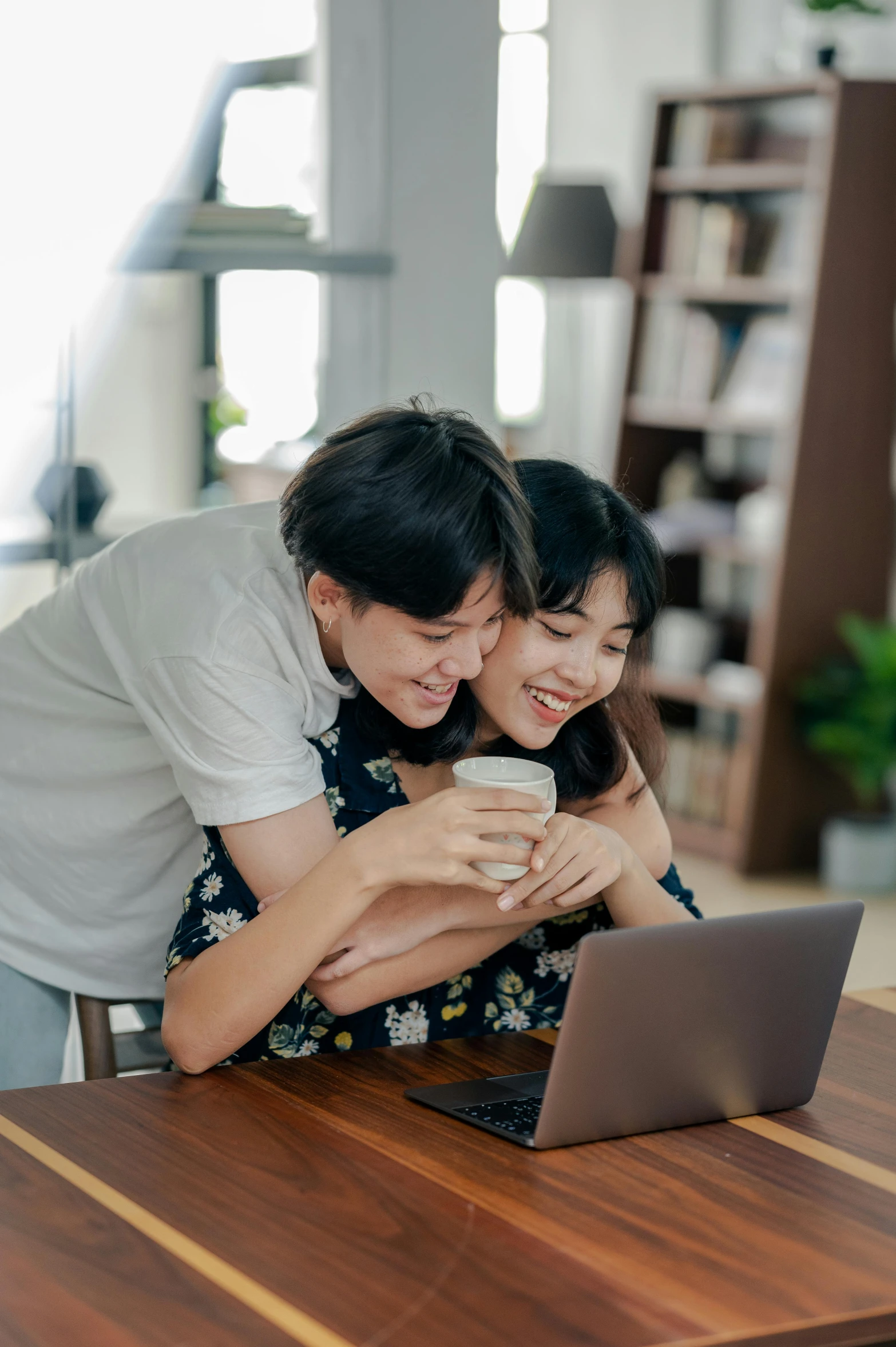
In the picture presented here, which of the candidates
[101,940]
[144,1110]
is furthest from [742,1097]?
[101,940]

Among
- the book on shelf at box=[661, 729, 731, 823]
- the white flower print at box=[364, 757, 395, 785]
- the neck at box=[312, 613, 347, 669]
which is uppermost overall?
the neck at box=[312, 613, 347, 669]

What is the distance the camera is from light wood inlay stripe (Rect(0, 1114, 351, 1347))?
3.23ft

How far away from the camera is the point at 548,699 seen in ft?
5.34

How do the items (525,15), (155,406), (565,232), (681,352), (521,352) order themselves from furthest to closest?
(155,406) → (521,352) → (525,15) → (681,352) → (565,232)

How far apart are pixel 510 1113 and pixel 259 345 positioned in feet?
21.2

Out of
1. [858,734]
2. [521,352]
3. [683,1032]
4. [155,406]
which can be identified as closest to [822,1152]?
[683,1032]

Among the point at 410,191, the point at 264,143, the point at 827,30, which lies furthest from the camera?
the point at 264,143

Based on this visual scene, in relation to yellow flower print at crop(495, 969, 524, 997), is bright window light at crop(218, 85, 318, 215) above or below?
above

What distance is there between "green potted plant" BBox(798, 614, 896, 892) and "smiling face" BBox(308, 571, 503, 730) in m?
3.08

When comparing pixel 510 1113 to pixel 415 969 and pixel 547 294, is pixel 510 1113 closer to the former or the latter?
pixel 415 969

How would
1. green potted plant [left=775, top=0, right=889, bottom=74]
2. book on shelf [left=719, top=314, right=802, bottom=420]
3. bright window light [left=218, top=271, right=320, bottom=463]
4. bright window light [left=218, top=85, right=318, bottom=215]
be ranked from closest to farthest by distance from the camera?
1. green potted plant [left=775, top=0, right=889, bottom=74]
2. book on shelf [left=719, top=314, right=802, bottom=420]
3. bright window light [left=218, top=85, right=318, bottom=215]
4. bright window light [left=218, top=271, right=320, bottom=463]

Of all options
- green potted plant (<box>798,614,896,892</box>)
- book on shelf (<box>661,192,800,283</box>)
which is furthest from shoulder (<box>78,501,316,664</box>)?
book on shelf (<box>661,192,800,283</box>)

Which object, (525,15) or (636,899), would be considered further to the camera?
(525,15)

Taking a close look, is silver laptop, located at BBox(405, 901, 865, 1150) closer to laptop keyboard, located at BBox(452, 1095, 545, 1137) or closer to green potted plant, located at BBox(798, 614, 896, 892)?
laptop keyboard, located at BBox(452, 1095, 545, 1137)
